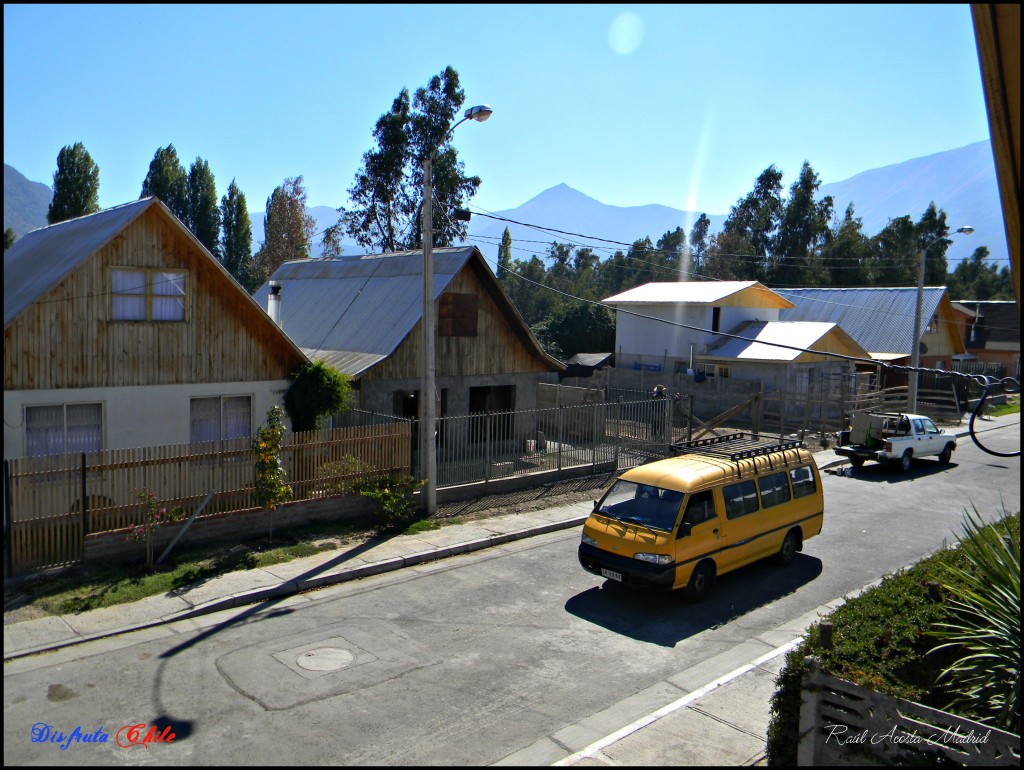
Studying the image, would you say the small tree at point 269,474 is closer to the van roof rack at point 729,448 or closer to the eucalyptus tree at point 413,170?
the van roof rack at point 729,448

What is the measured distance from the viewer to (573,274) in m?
90.9

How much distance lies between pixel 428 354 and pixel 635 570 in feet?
20.8

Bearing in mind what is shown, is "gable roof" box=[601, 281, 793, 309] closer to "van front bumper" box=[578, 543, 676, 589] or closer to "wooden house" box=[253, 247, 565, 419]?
"wooden house" box=[253, 247, 565, 419]

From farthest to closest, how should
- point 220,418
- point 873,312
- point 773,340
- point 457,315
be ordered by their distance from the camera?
point 873,312, point 773,340, point 457,315, point 220,418

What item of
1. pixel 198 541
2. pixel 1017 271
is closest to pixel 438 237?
pixel 198 541

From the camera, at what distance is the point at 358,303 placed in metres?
24.3

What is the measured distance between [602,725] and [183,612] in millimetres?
6240

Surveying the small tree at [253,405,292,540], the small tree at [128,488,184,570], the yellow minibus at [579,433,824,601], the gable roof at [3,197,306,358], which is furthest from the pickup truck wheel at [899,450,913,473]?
the small tree at [128,488,184,570]

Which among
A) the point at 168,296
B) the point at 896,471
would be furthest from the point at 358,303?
the point at 896,471

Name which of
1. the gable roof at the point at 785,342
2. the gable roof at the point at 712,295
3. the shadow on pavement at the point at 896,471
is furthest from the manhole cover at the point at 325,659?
the gable roof at the point at 712,295

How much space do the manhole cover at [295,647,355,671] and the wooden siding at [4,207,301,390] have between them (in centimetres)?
842

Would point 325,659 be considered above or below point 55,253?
below

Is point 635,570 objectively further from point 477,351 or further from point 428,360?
point 477,351

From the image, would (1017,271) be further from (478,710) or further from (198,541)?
(198,541)
